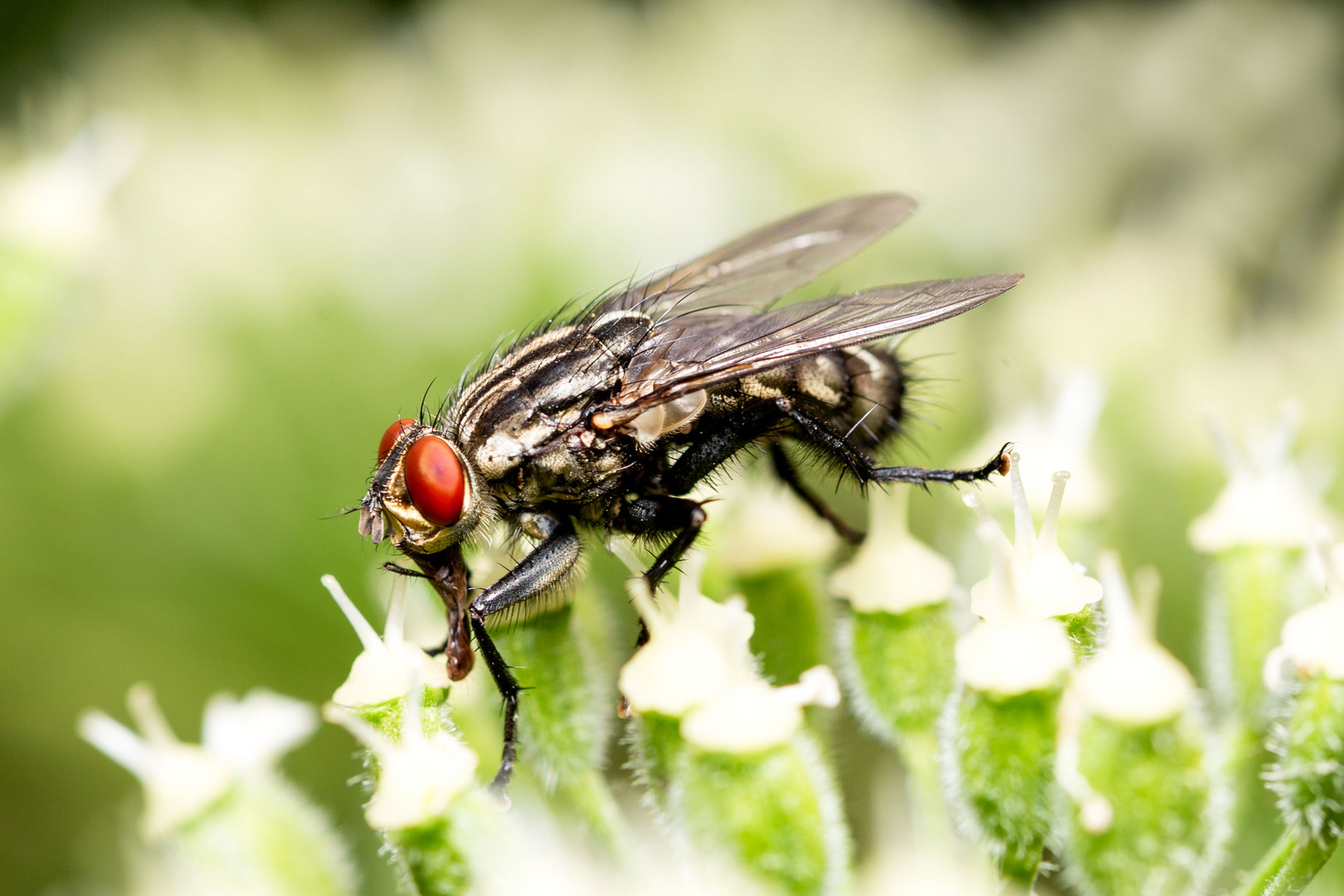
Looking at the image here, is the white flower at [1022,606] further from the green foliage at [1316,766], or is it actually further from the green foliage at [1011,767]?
the green foliage at [1316,766]

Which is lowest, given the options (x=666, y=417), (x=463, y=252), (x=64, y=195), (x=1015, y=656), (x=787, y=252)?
(x=1015, y=656)

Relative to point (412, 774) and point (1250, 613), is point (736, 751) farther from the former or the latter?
point (1250, 613)

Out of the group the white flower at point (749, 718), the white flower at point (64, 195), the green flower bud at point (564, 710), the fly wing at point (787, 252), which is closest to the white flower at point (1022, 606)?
the white flower at point (749, 718)

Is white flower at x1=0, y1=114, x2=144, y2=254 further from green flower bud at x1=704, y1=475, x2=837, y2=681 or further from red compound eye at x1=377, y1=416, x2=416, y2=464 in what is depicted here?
green flower bud at x1=704, y1=475, x2=837, y2=681

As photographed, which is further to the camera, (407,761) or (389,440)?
(389,440)

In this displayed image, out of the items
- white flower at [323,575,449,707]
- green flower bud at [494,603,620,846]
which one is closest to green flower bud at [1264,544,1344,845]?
green flower bud at [494,603,620,846]

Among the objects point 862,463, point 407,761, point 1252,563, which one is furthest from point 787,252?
point 407,761
